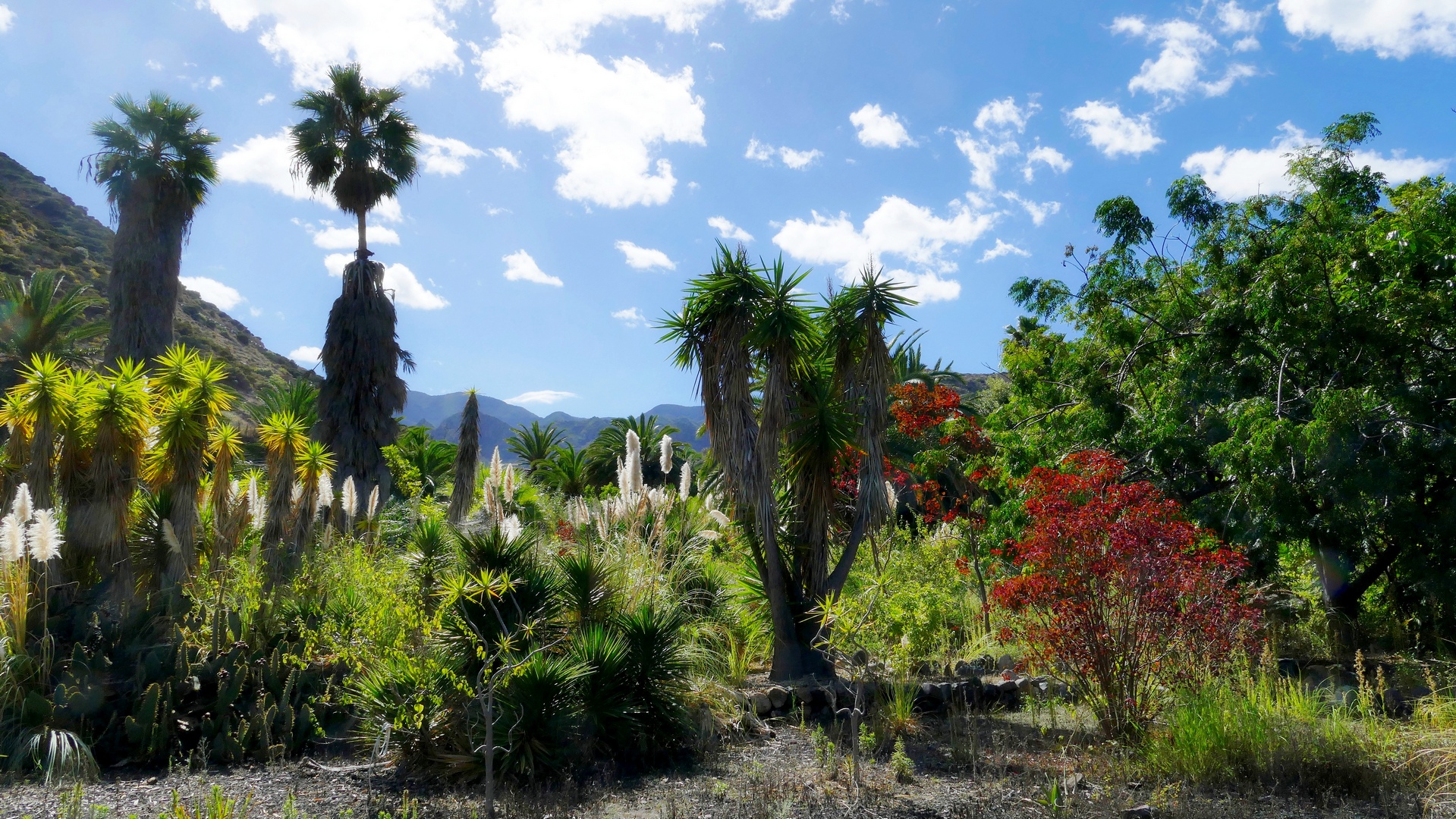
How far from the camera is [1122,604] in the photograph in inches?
241

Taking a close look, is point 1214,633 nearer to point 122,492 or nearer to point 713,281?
point 713,281

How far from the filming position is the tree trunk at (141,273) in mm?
20094

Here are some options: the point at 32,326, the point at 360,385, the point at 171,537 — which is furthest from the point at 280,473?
the point at 32,326

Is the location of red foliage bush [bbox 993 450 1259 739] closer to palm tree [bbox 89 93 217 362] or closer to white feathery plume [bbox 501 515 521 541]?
white feathery plume [bbox 501 515 521 541]

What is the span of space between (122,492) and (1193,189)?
14.0m

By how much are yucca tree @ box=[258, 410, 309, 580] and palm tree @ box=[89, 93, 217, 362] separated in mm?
13839

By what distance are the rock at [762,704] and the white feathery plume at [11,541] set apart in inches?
214

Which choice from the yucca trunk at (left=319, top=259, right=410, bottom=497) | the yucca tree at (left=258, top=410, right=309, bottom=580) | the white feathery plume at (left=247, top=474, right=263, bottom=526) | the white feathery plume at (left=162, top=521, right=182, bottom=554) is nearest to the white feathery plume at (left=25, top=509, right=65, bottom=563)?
the white feathery plume at (left=162, top=521, right=182, bottom=554)

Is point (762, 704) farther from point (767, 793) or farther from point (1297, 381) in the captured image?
point (1297, 381)

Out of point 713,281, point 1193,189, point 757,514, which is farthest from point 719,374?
point 1193,189

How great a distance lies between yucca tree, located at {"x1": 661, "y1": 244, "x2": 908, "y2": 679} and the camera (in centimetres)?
840

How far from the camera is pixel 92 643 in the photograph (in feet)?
21.6

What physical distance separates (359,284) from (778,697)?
1769 cm

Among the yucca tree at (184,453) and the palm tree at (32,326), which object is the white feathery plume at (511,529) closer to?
the yucca tree at (184,453)
